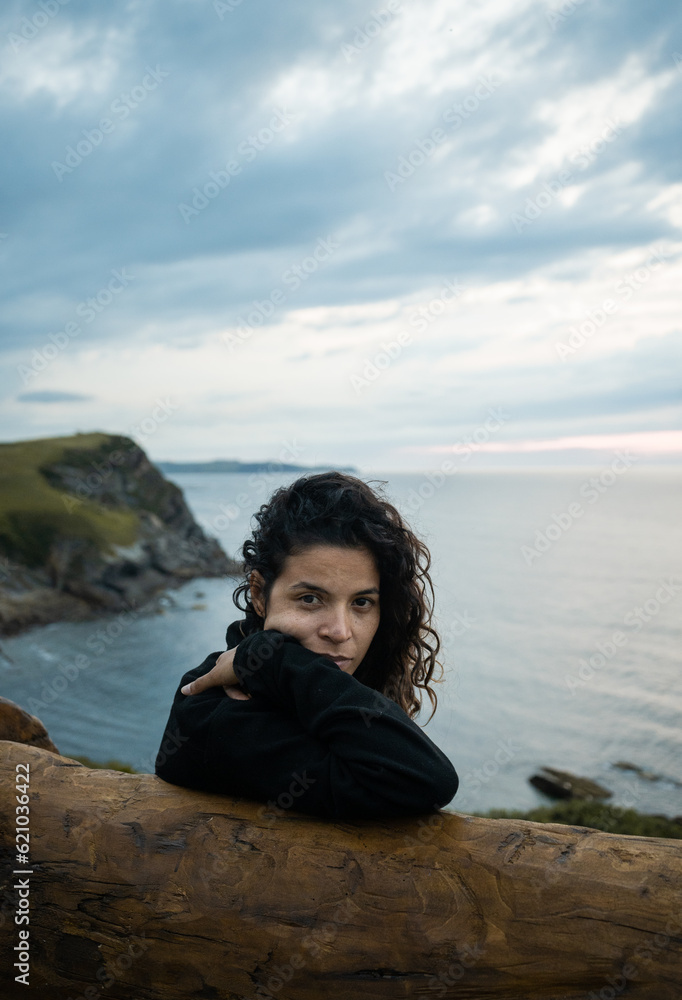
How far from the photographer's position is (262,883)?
92.7 inches

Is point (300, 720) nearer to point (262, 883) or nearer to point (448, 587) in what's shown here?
point (262, 883)

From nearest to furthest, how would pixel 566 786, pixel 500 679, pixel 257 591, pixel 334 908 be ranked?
1. pixel 334 908
2. pixel 257 591
3. pixel 566 786
4. pixel 500 679

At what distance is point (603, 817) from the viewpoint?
2134 cm

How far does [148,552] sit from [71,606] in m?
10.6

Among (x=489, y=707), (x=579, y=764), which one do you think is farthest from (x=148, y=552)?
(x=579, y=764)

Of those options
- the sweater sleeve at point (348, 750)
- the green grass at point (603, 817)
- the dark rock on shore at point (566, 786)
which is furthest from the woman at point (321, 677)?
the dark rock on shore at point (566, 786)

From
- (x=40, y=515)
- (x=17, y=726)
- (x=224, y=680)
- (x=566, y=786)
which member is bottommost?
(x=566, y=786)

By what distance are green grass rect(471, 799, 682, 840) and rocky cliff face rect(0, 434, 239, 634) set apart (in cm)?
2880

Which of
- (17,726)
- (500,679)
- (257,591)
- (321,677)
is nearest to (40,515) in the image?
(500,679)

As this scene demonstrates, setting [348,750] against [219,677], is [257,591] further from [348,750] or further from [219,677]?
[348,750]

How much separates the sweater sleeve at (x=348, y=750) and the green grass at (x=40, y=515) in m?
45.5

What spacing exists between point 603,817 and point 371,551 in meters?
21.8

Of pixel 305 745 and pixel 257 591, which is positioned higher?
pixel 257 591

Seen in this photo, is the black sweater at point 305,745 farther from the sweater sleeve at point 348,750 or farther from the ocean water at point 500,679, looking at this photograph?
the ocean water at point 500,679
